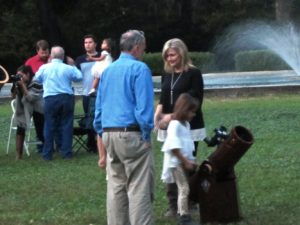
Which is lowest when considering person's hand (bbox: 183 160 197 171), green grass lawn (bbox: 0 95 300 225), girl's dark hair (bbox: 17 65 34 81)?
green grass lawn (bbox: 0 95 300 225)

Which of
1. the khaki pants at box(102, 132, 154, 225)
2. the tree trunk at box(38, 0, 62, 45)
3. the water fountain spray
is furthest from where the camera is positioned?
the tree trunk at box(38, 0, 62, 45)

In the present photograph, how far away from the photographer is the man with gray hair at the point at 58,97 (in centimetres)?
1337

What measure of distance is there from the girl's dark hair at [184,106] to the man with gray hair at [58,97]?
218 inches

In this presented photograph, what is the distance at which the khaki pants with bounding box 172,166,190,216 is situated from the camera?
8.02 metres

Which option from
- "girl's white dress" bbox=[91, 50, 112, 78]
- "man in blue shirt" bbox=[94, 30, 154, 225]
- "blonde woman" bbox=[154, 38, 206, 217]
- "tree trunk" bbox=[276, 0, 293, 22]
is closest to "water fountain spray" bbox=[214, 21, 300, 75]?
"tree trunk" bbox=[276, 0, 293, 22]

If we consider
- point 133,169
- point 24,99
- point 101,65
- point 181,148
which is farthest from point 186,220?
point 24,99

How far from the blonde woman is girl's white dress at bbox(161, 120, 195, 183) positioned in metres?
0.36

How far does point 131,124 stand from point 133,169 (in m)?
0.39

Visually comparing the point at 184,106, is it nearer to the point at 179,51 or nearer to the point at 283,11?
the point at 179,51

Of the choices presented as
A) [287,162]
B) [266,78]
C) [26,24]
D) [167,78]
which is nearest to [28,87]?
[287,162]

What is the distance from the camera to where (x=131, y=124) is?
7.41 metres

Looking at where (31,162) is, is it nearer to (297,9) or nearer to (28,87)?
(28,87)

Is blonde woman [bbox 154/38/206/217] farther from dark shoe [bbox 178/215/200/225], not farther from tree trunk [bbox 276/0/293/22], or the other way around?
tree trunk [bbox 276/0/293/22]

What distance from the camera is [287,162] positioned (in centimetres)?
1186
